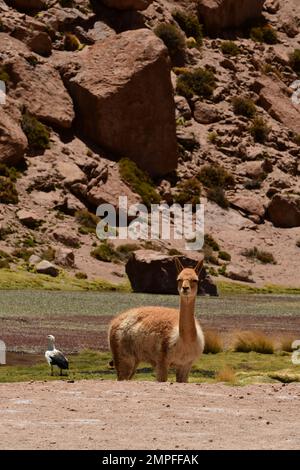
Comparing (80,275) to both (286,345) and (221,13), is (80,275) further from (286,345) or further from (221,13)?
(221,13)

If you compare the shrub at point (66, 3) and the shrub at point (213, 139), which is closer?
the shrub at point (213, 139)

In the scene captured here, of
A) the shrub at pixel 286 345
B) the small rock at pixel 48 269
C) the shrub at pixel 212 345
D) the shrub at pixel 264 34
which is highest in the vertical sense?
the shrub at pixel 264 34

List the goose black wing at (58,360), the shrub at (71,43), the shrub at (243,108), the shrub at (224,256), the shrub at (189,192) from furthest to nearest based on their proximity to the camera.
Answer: the shrub at (243,108), the shrub at (71,43), the shrub at (189,192), the shrub at (224,256), the goose black wing at (58,360)

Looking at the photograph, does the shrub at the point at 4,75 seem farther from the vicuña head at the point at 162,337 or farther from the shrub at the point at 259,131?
the vicuña head at the point at 162,337

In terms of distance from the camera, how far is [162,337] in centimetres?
1438

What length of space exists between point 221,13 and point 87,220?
104ft

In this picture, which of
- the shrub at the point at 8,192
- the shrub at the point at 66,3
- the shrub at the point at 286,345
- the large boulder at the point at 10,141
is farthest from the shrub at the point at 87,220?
Answer: the shrub at the point at 286,345

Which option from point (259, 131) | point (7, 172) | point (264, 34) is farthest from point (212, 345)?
point (264, 34)

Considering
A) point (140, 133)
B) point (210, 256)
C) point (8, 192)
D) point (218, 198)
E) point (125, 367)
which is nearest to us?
point (125, 367)

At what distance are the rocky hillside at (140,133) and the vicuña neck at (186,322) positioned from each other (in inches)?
1390

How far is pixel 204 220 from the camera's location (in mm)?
66625

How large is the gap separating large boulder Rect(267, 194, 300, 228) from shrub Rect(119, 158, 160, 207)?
7.85m

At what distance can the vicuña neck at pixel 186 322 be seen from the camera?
46.4ft

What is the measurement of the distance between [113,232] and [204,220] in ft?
27.8
